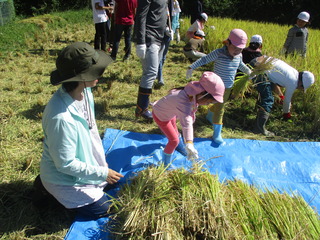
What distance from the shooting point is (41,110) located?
12.5 ft

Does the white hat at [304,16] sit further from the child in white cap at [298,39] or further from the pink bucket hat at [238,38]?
the pink bucket hat at [238,38]

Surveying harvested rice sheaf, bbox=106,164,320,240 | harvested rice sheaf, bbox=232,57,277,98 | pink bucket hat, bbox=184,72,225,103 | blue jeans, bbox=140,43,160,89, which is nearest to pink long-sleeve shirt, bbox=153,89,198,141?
pink bucket hat, bbox=184,72,225,103

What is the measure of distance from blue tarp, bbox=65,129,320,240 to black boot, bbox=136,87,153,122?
43 centimetres

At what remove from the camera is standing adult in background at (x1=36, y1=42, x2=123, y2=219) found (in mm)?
1726

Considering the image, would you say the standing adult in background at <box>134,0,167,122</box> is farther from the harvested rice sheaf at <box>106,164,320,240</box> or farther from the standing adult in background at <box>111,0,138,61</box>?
the standing adult in background at <box>111,0,138,61</box>

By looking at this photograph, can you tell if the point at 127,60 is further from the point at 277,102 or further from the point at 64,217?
the point at 64,217

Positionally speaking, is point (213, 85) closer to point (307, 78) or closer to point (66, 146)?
point (66, 146)

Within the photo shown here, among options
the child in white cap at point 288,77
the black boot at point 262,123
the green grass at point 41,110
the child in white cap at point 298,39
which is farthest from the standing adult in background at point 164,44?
the child in white cap at point 298,39

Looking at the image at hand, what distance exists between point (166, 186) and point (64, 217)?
0.93 m

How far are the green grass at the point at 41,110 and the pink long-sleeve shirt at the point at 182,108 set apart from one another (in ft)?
3.24

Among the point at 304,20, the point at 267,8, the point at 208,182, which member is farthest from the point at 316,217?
the point at 267,8

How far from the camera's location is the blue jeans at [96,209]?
213 cm

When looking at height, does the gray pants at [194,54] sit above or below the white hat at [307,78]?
below

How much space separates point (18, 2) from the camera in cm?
1341
